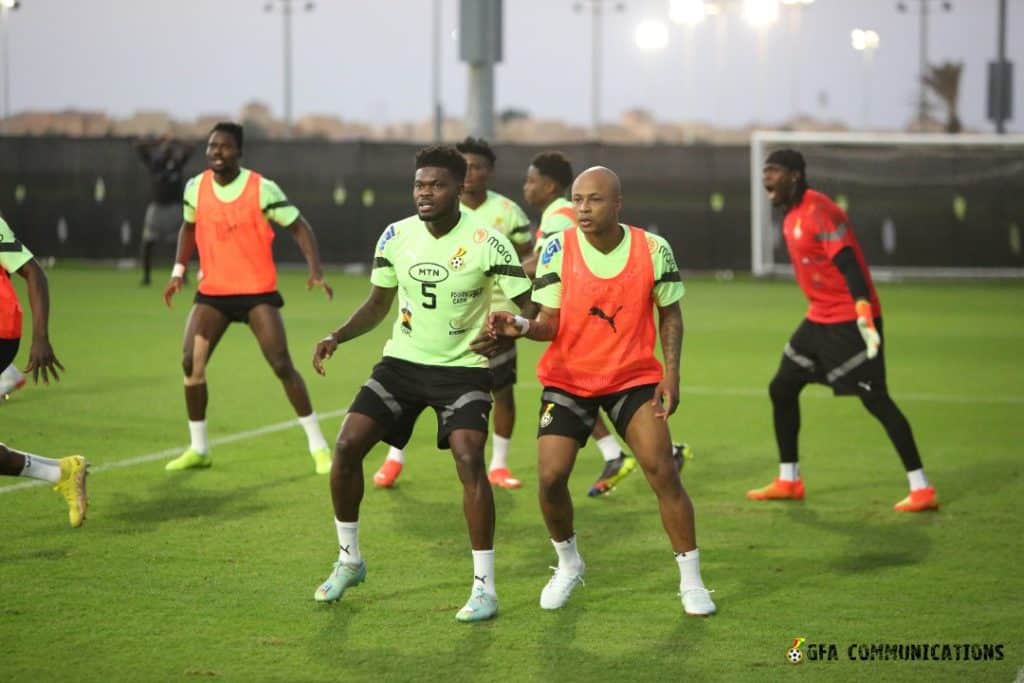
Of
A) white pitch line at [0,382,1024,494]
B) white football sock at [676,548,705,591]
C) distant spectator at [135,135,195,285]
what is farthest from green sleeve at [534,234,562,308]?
distant spectator at [135,135,195,285]

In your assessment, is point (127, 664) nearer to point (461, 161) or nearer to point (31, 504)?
point (461, 161)

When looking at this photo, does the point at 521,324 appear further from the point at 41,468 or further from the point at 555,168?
the point at 555,168

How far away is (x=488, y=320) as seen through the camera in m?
7.06

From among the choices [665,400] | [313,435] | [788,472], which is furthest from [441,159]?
[313,435]

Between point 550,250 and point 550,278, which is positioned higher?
point 550,250

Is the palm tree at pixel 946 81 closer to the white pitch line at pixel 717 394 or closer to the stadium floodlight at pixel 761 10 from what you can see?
the stadium floodlight at pixel 761 10

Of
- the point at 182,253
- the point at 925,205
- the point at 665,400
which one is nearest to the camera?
the point at 665,400

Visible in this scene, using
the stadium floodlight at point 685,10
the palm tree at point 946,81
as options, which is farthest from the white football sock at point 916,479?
the palm tree at point 946,81

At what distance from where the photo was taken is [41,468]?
861cm

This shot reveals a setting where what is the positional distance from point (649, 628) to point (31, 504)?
14.5 feet

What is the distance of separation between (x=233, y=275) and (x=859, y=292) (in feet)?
14.3

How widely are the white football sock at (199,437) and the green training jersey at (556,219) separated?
9.17 feet

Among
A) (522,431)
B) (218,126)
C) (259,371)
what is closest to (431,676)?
(218,126)

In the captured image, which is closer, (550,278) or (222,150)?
(550,278)
